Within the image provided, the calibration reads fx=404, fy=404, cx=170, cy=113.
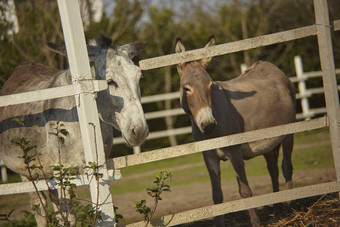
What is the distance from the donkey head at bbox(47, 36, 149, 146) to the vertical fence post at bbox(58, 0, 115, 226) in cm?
41

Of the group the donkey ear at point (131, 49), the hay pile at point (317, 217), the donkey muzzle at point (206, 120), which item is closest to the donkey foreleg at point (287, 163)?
the hay pile at point (317, 217)

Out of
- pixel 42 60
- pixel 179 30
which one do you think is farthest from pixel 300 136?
pixel 42 60

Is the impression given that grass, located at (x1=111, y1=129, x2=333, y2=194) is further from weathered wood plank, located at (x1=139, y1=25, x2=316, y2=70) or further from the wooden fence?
weathered wood plank, located at (x1=139, y1=25, x2=316, y2=70)

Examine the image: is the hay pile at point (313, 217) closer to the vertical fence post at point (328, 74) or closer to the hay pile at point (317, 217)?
the hay pile at point (317, 217)

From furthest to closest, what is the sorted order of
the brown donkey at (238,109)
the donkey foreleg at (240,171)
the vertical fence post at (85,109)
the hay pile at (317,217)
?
1. the donkey foreleg at (240,171)
2. the brown donkey at (238,109)
3. the hay pile at (317,217)
4. the vertical fence post at (85,109)

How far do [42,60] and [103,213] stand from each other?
8360 mm

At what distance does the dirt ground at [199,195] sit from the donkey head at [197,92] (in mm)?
1501

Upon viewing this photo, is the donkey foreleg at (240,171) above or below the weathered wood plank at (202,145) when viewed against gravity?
below

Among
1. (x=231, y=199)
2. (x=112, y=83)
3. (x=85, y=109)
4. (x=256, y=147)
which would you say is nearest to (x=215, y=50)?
(x=112, y=83)

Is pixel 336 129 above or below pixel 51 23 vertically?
below

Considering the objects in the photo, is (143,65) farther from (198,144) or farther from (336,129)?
(336,129)

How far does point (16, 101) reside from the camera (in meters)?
2.83

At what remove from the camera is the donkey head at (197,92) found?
3.78 metres

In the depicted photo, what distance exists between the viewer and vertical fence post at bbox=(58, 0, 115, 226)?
2.77 m
